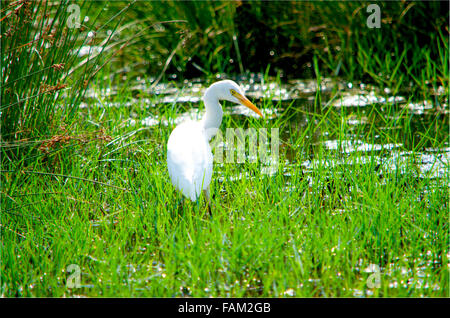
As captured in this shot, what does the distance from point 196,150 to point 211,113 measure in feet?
1.47

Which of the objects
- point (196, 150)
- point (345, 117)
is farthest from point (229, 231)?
point (345, 117)

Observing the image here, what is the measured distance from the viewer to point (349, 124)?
4.23 meters

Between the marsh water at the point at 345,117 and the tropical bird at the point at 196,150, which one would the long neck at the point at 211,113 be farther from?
the marsh water at the point at 345,117

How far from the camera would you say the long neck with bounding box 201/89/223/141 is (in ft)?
10.6

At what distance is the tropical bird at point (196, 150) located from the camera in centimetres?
271

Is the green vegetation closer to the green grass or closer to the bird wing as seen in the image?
the green grass

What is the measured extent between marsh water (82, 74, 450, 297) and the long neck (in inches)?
11.7

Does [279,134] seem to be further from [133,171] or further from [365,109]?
[133,171]

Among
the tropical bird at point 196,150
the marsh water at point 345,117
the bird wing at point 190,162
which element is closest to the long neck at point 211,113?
the tropical bird at point 196,150

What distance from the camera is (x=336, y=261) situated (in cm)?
239

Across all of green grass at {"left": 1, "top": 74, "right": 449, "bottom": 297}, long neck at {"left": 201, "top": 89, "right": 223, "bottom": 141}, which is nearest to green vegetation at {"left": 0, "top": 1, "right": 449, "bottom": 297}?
green grass at {"left": 1, "top": 74, "right": 449, "bottom": 297}

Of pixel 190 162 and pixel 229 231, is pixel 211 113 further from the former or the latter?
pixel 229 231
